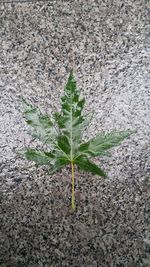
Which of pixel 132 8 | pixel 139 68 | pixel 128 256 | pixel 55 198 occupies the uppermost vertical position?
pixel 132 8

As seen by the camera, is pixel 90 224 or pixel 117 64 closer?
pixel 90 224

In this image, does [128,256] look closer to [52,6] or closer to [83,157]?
[83,157]

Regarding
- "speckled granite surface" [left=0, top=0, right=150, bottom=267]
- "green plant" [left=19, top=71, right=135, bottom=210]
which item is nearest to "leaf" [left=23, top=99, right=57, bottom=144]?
"green plant" [left=19, top=71, right=135, bottom=210]

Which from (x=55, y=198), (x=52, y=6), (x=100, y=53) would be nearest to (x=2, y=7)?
(x=52, y=6)

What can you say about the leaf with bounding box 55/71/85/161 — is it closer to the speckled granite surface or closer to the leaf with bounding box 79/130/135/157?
the leaf with bounding box 79/130/135/157

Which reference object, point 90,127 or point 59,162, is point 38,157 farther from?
point 90,127

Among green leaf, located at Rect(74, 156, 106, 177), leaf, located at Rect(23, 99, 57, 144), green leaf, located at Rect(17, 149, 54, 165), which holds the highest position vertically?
leaf, located at Rect(23, 99, 57, 144)

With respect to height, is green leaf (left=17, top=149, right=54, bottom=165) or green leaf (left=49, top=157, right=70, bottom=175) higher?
green leaf (left=17, top=149, right=54, bottom=165)

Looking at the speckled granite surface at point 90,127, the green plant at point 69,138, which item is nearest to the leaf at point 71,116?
the green plant at point 69,138
